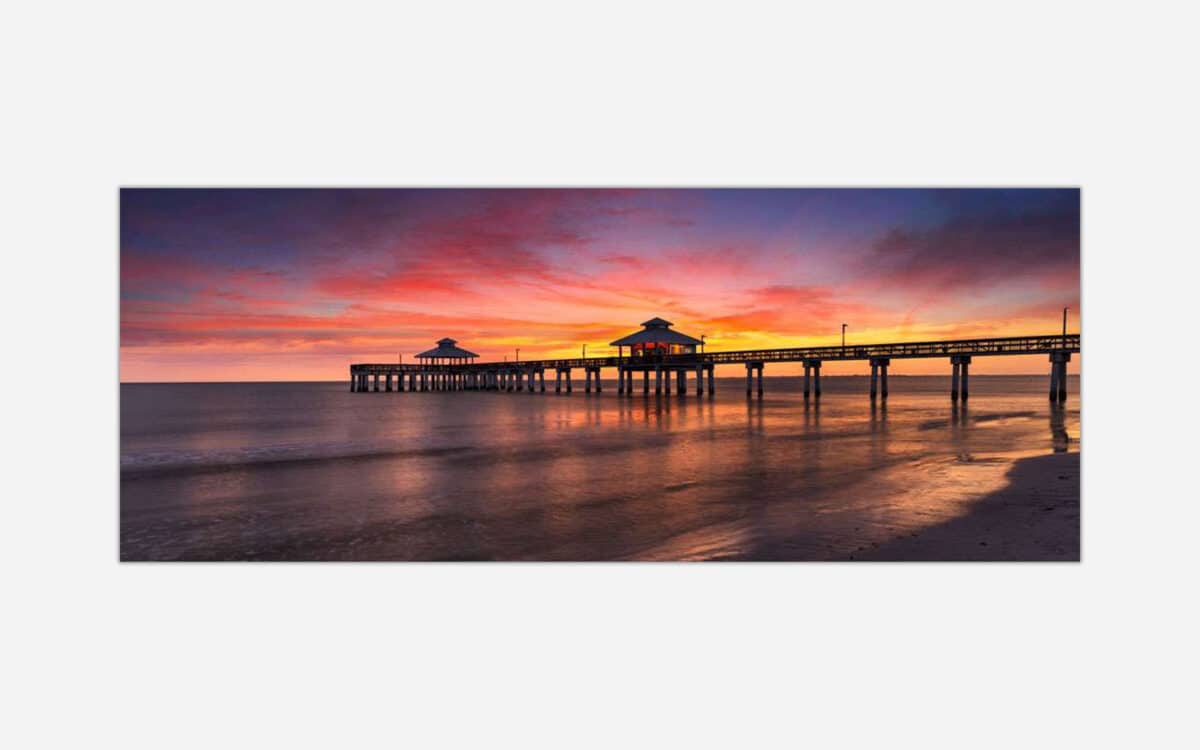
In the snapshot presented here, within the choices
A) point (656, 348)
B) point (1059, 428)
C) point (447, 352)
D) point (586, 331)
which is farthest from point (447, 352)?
point (1059, 428)

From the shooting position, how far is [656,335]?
149 feet

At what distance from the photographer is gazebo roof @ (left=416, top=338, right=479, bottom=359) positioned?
212 ft

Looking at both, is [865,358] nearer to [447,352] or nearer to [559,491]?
[559,491]

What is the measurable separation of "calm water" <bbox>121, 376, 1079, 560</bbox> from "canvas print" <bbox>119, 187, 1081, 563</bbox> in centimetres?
7

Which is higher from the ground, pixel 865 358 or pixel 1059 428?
pixel 865 358

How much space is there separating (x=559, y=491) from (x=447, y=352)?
192 feet

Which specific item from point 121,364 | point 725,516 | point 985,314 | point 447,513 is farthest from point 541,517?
point 985,314

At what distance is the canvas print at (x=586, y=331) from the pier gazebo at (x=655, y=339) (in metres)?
24.3

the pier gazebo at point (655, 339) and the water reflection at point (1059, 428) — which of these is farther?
the pier gazebo at point (655, 339)

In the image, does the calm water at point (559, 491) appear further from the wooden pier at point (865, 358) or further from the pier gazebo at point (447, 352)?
the pier gazebo at point (447, 352)

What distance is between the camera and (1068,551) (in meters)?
6.99

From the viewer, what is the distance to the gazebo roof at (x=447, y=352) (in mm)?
64750

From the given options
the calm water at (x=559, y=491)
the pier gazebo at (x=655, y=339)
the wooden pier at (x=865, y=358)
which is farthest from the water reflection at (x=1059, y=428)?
the pier gazebo at (x=655, y=339)

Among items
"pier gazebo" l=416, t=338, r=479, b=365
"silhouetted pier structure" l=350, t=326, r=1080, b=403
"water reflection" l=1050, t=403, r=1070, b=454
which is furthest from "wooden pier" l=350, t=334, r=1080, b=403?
"pier gazebo" l=416, t=338, r=479, b=365
